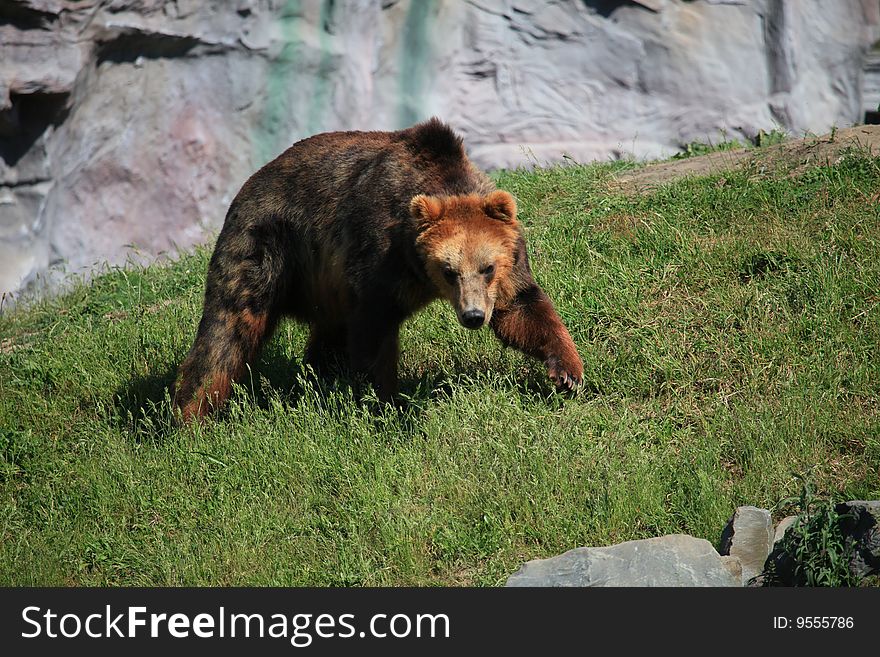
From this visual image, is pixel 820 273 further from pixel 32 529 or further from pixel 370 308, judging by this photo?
pixel 32 529

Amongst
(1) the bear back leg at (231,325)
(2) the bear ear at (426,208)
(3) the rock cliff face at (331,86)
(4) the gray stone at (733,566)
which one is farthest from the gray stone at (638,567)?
(3) the rock cliff face at (331,86)

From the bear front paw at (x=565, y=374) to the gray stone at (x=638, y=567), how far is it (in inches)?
65.2

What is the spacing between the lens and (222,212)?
39.1ft

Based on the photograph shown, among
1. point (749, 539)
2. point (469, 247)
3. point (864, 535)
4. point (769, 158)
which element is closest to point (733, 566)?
point (749, 539)

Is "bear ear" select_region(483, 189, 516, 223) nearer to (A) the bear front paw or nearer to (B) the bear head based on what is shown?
(B) the bear head

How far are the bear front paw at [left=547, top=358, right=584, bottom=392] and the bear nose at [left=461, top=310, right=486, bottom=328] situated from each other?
705 millimetres

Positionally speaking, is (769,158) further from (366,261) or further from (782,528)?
(782,528)

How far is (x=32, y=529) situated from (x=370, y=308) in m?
2.43

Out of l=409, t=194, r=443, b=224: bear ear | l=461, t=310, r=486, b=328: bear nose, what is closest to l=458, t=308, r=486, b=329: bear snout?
l=461, t=310, r=486, b=328: bear nose

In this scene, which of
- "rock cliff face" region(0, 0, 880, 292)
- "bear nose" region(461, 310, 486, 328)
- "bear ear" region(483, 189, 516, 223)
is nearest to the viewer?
"bear nose" region(461, 310, 486, 328)

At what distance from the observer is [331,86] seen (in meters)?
12.2

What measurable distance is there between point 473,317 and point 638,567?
175 centimetres

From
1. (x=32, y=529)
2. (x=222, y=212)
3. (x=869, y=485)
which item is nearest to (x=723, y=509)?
(x=869, y=485)

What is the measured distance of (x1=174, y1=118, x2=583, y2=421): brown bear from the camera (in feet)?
19.4
